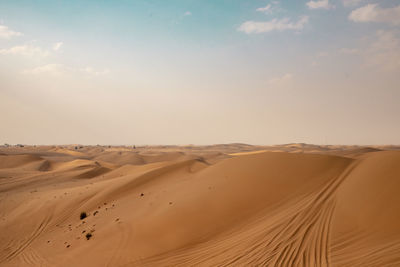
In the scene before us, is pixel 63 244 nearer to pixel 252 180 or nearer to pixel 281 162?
pixel 252 180

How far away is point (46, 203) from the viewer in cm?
1569

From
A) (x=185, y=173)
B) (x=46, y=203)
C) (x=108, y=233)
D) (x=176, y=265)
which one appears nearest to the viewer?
(x=176, y=265)

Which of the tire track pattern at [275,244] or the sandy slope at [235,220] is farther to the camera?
the sandy slope at [235,220]

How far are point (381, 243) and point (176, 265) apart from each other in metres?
5.31

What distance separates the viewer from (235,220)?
8.68m

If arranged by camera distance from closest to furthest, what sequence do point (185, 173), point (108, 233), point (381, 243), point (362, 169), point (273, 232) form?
point (381, 243) → point (273, 232) → point (108, 233) → point (362, 169) → point (185, 173)

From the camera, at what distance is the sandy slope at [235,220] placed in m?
6.23

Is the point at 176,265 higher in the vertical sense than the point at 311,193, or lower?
lower

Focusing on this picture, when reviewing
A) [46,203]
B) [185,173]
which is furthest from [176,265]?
[46,203]

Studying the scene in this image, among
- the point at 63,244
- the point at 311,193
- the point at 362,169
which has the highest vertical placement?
the point at 362,169

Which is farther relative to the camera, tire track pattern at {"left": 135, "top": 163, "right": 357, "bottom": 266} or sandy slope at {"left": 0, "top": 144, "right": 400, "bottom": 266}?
sandy slope at {"left": 0, "top": 144, "right": 400, "bottom": 266}

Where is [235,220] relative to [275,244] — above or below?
below

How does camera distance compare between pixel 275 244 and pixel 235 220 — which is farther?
pixel 235 220

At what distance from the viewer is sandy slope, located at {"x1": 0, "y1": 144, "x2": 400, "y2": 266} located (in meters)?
6.23
